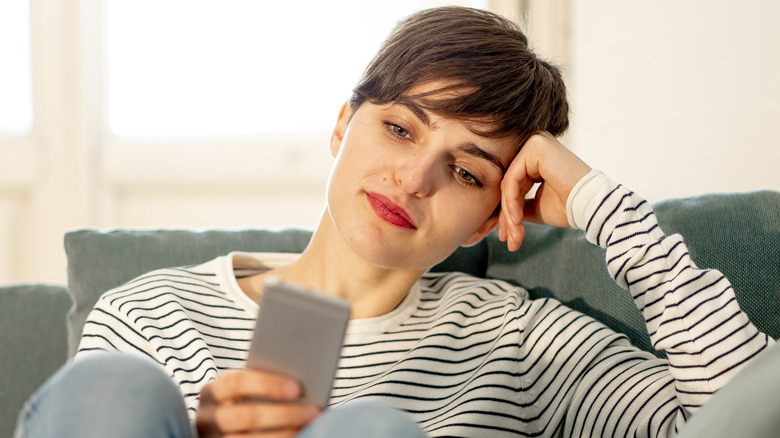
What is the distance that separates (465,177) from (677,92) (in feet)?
3.43

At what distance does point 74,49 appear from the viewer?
2445 mm

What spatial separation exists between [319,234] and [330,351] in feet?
2.07

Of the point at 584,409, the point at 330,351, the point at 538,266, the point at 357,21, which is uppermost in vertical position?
the point at 357,21

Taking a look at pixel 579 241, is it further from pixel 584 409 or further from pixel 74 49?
pixel 74 49

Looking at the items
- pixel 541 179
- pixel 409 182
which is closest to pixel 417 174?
pixel 409 182

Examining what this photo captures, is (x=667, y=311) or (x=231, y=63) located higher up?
(x=231, y=63)

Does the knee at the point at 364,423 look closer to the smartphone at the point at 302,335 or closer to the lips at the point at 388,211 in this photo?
the smartphone at the point at 302,335

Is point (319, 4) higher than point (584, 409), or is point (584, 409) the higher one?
point (319, 4)

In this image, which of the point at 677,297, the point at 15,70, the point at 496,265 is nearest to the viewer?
the point at 677,297

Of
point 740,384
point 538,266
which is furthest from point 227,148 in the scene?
point 740,384

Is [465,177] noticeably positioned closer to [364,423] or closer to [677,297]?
[677,297]

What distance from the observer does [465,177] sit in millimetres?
1180

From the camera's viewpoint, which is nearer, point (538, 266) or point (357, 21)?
point (538, 266)

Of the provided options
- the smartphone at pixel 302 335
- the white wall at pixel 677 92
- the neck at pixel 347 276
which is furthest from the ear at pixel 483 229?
the white wall at pixel 677 92
